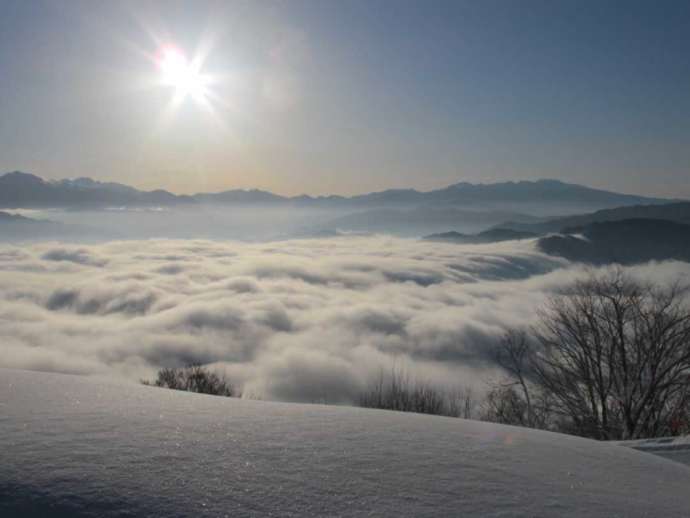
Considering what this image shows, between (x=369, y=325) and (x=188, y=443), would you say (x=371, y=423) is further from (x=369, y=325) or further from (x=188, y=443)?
(x=369, y=325)

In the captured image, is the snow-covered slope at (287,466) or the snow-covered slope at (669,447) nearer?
the snow-covered slope at (287,466)

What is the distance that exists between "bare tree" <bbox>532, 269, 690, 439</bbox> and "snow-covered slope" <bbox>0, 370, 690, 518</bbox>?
15.2m

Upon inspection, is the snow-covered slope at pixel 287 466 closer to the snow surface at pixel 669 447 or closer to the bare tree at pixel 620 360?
the snow surface at pixel 669 447

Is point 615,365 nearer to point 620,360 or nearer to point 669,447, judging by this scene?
point 620,360

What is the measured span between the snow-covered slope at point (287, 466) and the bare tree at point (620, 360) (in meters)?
15.2

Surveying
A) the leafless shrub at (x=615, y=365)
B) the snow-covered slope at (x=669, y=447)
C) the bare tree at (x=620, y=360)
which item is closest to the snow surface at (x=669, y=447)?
the snow-covered slope at (x=669, y=447)

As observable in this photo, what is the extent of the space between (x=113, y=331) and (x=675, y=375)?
→ 589 feet

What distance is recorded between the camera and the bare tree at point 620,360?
57.3ft

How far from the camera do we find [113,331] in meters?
168

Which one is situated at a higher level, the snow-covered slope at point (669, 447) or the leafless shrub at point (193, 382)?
the snow-covered slope at point (669, 447)

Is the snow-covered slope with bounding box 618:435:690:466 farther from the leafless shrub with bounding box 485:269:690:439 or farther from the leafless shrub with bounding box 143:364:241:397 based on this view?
the leafless shrub with bounding box 143:364:241:397

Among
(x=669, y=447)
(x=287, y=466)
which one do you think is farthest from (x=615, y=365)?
(x=287, y=466)

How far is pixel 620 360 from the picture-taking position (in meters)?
19.2

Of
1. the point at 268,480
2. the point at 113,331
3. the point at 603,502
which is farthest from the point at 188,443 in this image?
the point at 113,331
